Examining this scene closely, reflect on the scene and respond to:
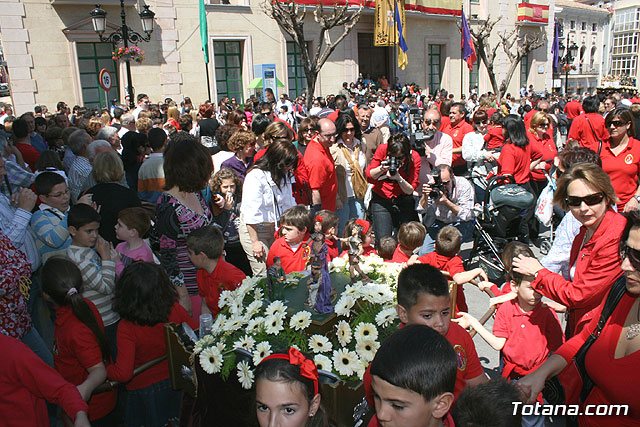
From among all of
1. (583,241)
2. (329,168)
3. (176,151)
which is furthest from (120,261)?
(583,241)

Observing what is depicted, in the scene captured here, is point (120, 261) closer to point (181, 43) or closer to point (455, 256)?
point (455, 256)

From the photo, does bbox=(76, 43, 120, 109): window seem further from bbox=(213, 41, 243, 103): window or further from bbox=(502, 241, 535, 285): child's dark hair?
bbox=(502, 241, 535, 285): child's dark hair

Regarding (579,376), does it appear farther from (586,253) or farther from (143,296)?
(143,296)

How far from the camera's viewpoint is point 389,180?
5.48 m

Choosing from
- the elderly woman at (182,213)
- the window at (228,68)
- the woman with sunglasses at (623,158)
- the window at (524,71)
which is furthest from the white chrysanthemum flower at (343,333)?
the window at (524,71)

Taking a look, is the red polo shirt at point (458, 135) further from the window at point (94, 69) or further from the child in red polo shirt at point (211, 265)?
the window at point (94, 69)

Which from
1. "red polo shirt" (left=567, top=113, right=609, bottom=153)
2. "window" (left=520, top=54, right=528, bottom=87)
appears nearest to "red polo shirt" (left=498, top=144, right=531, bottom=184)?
"red polo shirt" (left=567, top=113, right=609, bottom=153)

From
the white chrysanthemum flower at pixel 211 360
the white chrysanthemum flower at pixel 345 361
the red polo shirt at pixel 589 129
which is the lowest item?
the white chrysanthemum flower at pixel 211 360

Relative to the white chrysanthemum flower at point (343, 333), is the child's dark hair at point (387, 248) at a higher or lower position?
lower

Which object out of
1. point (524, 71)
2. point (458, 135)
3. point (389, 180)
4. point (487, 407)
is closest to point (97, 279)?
point (487, 407)

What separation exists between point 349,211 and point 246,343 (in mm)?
3793

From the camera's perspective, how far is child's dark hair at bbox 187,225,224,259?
351 centimetres

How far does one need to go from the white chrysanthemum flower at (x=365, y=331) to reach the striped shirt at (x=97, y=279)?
1934 mm

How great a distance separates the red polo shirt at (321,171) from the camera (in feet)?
16.7
